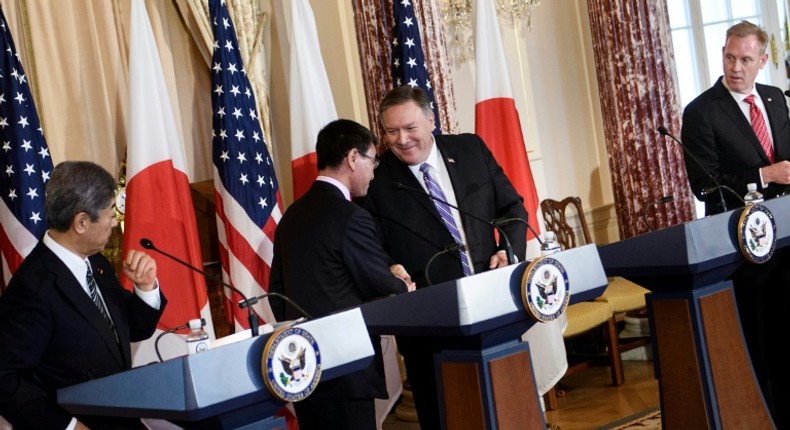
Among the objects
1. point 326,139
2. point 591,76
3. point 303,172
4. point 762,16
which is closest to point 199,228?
point 303,172

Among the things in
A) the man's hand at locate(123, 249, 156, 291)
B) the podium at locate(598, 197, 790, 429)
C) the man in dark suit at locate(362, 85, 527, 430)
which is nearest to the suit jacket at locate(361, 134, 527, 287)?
the man in dark suit at locate(362, 85, 527, 430)

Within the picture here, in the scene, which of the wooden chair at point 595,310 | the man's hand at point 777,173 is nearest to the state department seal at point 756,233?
the man's hand at point 777,173

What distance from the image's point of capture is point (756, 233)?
332 centimetres

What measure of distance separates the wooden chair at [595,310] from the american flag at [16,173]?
2.77 metres

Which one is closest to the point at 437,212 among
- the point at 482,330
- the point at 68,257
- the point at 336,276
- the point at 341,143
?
the point at 341,143

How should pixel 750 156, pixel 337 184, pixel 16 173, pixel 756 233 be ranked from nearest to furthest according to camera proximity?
pixel 756 233
pixel 337 184
pixel 16 173
pixel 750 156

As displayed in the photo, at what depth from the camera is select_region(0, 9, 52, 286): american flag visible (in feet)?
14.1

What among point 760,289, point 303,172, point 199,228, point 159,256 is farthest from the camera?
point 199,228

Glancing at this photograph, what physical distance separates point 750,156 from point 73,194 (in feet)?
9.66

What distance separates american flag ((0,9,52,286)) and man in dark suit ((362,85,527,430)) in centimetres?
145

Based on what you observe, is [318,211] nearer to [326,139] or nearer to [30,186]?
[326,139]

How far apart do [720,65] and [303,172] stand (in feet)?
13.7

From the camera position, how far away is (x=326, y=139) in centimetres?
359

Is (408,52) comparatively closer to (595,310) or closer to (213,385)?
(595,310)
